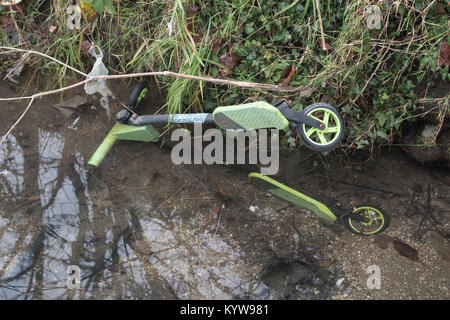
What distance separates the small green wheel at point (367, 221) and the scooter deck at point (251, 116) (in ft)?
2.20

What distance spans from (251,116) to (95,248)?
3.12 ft

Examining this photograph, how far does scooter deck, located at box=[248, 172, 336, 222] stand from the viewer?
6.97 ft

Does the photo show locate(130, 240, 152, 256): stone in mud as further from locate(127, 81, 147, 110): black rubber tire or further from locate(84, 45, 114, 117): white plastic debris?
locate(84, 45, 114, 117): white plastic debris

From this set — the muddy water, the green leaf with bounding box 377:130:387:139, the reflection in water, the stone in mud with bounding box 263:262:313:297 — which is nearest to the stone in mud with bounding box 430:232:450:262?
the muddy water

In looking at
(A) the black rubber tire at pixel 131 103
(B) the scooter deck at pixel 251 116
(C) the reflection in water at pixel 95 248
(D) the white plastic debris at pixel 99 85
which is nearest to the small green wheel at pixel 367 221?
(C) the reflection in water at pixel 95 248

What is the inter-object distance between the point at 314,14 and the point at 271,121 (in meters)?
0.69

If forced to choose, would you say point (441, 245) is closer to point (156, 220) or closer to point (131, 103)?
point (156, 220)

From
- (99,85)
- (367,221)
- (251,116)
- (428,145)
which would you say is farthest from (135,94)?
(428,145)

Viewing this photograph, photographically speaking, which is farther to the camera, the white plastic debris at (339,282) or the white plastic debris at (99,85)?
the white plastic debris at (99,85)

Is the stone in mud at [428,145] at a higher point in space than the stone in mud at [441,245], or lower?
Answer: higher

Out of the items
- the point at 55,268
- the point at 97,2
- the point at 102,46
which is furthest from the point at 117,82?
the point at 55,268

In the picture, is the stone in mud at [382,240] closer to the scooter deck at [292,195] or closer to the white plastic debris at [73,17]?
the scooter deck at [292,195]

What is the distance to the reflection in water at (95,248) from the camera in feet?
6.07

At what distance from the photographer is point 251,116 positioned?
5.90 feet
